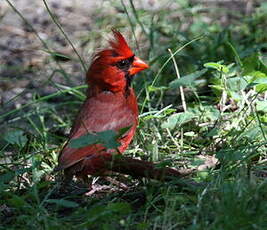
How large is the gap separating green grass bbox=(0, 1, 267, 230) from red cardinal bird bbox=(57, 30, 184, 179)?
0.38ft

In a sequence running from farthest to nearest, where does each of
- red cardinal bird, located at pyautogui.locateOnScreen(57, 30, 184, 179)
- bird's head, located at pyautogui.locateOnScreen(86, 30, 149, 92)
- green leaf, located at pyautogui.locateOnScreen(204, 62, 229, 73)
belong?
bird's head, located at pyautogui.locateOnScreen(86, 30, 149, 92) → green leaf, located at pyautogui.locateOnScreen(204, 62, 229, 73) → red cardinal bird, located at pyautogui.locateOnScreen(57, 30, 184, 179)

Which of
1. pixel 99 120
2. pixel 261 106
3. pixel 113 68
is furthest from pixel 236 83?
pixel 99 120

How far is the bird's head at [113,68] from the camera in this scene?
389cm

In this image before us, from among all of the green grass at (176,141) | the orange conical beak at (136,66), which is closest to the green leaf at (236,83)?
the green grass at (176,141)

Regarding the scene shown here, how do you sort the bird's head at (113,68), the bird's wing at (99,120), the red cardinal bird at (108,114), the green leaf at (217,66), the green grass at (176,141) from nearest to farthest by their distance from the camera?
the green grass at (176,141) → the red cardinal bird at (108,114) → the bird's wing at (99,120) → the green leaf at (217,66) → the bird's head at (113,68)

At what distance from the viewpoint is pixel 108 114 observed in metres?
3.68

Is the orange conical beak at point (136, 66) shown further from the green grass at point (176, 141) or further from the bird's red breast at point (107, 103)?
the green grass at point (176, 141)

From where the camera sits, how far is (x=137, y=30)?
568 centimetres

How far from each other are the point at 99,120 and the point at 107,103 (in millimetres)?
214

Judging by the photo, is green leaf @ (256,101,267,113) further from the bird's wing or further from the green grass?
the bird's wing

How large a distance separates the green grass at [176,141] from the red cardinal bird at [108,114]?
0.12 metres

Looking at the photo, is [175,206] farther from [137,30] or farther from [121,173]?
[137,30]

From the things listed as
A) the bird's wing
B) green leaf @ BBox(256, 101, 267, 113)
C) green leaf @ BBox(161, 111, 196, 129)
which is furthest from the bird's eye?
green leaf @ BBox(256, 101, 267, 113)

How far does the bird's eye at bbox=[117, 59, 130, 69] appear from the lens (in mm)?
3907
